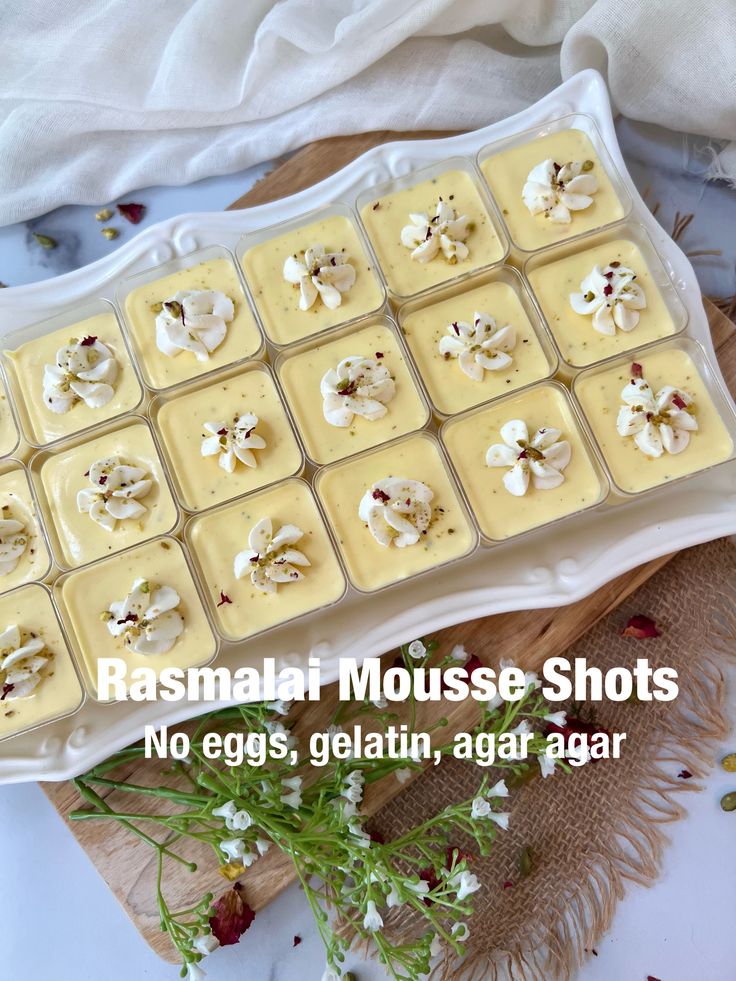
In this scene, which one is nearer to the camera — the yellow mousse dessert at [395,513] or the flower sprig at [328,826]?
the flower sprig at [328,826]

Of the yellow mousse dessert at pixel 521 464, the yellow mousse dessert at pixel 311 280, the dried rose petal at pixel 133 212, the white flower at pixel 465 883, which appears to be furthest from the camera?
the dried rose petal at pixel 133 212

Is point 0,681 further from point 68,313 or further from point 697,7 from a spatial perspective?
point 697,7

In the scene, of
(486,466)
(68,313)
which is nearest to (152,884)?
(486,466)

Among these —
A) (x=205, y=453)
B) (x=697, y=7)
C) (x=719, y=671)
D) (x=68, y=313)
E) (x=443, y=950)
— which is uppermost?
(x=697, y=7)

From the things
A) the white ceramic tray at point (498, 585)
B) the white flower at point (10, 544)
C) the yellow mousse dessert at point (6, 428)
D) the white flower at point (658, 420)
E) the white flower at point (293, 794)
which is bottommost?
the white flower at point (293, 794)

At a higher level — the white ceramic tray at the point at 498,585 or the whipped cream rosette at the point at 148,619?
the whipped cream rosette at the point at 148,619

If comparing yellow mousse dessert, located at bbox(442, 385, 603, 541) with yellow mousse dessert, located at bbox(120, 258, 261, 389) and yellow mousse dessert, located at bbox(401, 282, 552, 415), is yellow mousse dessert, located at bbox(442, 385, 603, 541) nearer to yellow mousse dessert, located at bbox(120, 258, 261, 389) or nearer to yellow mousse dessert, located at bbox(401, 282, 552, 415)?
yellow mousse dessert, located at bbox(401, 282, 552, 415)

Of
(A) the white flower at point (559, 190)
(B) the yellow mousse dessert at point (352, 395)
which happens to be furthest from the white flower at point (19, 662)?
(A) the white flower at point (559, 190)

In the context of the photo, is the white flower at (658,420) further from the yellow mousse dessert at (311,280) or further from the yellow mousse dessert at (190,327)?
the yellow mousse dessert at (190,327)
